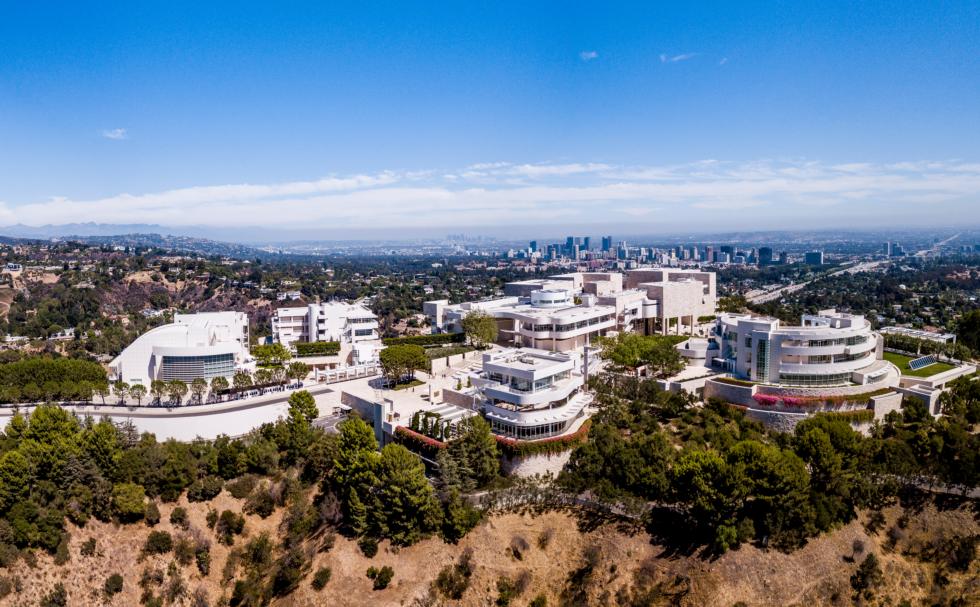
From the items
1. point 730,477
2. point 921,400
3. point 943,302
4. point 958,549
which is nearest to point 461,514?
point 730,477

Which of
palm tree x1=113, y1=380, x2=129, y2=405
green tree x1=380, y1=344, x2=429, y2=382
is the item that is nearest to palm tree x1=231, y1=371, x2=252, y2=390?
palm tree x1=113, y1=380, x2=129, y2=405

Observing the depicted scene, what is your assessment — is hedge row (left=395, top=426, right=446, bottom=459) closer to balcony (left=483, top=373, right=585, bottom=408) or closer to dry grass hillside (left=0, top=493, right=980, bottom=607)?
balcony (left=483, top=373, right=585, bottom=408)

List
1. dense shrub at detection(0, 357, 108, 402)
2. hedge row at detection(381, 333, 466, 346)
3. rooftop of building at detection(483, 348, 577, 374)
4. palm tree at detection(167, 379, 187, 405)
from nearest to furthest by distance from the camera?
1. rooftop of building at detection(483, 348, 577, 374)
2. palm tree at detection(167, 379, 187, 405)
3. dense shrub at detection(0, 357, 108, 402)
4. hedge row at detection(381, 333, 466, 346)

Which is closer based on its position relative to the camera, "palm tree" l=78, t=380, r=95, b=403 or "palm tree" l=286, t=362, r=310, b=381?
"palm tree" l=78, t=380, r=95, b=403

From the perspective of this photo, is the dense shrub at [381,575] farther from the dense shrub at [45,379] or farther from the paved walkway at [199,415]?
the dense shrub at [45,379]

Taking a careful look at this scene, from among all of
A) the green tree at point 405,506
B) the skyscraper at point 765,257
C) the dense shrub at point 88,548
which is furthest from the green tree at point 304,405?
the skyscraper at point 765,257
